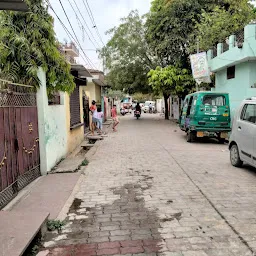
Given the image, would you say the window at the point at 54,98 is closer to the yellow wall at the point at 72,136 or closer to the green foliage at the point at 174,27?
the yellow wall at the point at 72,136

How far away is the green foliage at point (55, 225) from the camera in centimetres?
401

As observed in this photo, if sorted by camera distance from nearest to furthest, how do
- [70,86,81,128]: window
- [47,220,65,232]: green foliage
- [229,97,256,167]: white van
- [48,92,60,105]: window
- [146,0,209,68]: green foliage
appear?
[47,220,65,232]: green foliage
[229,97,256,167]: white van
[48,92,60,105]: window
[70,86,81,128]: window
[146,0,209,68]: green foliage

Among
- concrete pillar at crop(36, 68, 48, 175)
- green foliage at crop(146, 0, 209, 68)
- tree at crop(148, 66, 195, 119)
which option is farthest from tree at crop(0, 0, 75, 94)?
green foliage at crop(146, 0, 209, 68)

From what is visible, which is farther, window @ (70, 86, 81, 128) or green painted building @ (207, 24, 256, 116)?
green painted building @ (207, 24, 256, 116)

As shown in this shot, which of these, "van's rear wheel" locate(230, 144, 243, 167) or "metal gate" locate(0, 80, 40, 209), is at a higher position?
"metal gate" locate(0, 80, 40, 209)

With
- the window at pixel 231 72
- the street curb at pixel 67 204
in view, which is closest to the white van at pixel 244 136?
the street curb at pixel 67 204

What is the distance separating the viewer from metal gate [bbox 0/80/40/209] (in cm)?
490

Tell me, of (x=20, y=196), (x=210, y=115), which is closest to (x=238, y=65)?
(x=210, y=115)

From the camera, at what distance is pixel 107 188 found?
19.4 ft

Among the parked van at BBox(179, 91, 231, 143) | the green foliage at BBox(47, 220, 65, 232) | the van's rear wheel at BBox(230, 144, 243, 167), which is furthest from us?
the parked van at BBox(179, 91, 231, 143)

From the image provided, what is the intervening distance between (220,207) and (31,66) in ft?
15.6

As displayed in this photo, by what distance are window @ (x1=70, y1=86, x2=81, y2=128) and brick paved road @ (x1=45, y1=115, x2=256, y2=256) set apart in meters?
4.12

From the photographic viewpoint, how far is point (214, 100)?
1223cm

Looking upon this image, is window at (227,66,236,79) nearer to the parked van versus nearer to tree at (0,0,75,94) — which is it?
the parked van
